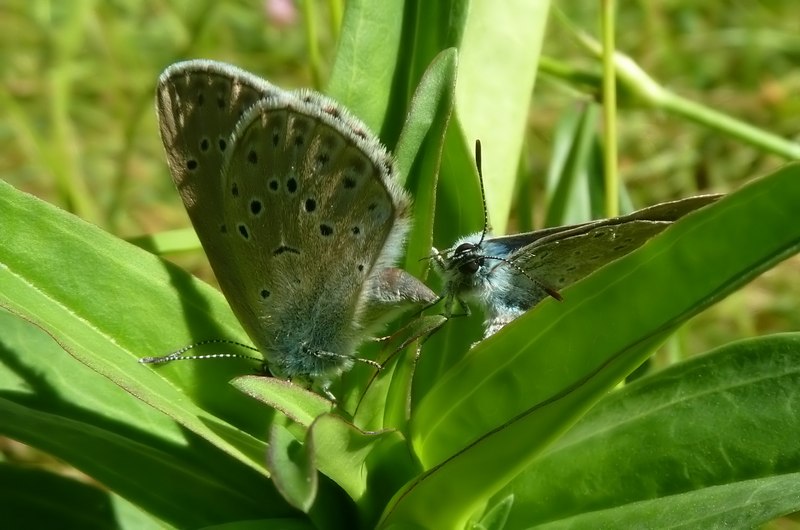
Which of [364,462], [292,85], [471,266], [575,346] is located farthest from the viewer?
[292,85]

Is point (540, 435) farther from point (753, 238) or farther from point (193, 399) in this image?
point (193, 399)

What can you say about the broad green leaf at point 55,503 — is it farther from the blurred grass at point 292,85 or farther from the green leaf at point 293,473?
the blurred grass at point 292,85

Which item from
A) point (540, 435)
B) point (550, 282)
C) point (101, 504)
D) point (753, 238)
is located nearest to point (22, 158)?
point (101, 504)

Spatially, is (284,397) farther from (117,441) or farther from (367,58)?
(367,58)

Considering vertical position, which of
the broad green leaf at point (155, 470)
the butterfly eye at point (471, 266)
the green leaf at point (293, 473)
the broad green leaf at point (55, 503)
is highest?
the butterfly eye at point (471, 266)

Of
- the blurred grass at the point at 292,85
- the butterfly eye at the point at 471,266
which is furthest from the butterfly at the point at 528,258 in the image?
the blurred grass at the point at 292,85

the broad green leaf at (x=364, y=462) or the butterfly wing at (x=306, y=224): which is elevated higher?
the butterfly wing at (x=306, y=224)

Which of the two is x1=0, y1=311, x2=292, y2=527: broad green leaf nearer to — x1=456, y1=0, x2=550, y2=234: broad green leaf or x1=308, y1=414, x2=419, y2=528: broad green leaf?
x1=308, y1=414, x2=419, y2=528: broad green leaf

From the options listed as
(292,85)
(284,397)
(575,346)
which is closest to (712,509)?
(575,346)
